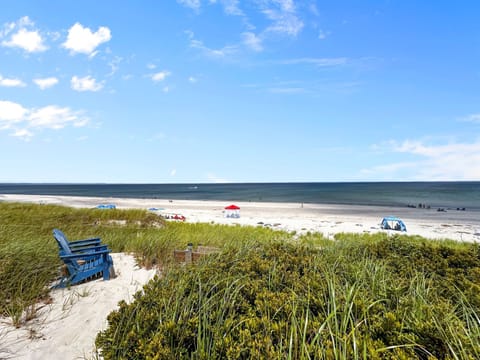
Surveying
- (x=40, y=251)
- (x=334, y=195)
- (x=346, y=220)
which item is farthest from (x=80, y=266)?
(x=334, y=195)

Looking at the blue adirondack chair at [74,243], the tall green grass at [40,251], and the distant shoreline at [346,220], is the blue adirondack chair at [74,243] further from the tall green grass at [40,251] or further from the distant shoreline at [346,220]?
the distant shoreline at [346,220]

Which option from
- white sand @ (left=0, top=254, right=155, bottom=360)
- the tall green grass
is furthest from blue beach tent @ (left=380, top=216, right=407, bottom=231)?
white sand @ (left=0, top=254, right=155, bottom=360)

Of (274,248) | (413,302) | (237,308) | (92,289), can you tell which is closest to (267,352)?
(237,308)

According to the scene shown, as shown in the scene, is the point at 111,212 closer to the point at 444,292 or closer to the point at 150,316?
the point at 150,316

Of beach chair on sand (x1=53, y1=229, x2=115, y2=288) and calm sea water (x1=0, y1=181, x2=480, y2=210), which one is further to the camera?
calm sea water (x1=0, y1=181, x2=480, y2=210)

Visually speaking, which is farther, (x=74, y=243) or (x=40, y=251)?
(x=74, y=243)

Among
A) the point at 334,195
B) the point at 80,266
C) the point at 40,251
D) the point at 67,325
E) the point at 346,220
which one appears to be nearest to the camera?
the point at 67,325

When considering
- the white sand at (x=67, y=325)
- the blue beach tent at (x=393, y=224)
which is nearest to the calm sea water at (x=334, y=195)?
the blue beach tent at (x=393, y=224)

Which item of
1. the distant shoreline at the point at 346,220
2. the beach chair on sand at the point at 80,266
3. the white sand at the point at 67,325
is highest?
the beach chair on sand at the point at 80,266

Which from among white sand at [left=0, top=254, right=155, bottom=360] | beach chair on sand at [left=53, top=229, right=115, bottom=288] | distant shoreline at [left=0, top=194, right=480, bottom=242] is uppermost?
beach chair on sand at [left=53, top=229, right=115, bottom=288]

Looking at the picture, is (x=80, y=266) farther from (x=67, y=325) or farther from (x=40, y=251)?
(x=67, y=325)

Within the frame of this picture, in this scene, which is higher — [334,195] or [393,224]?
[334,195]

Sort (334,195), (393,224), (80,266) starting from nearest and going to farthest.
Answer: (80,266) → (393,224) → (334,195)

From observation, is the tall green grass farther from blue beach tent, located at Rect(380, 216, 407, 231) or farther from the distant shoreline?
blue beach tent, located at Rect(380, 216, 407, 231)
